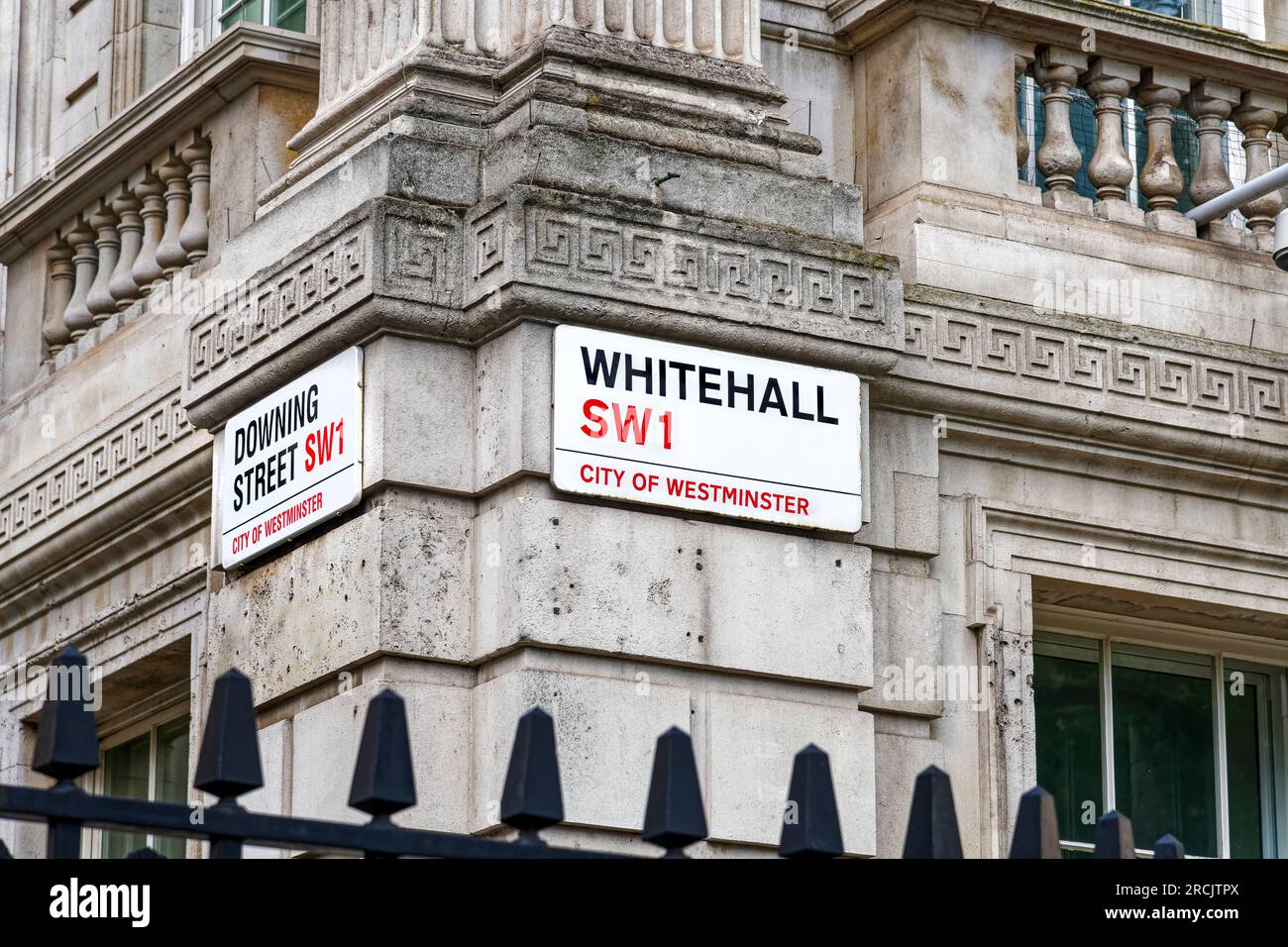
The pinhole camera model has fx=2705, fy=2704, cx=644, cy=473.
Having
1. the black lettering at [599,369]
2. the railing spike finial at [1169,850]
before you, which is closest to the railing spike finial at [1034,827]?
the railing spike finial at [1169,850]

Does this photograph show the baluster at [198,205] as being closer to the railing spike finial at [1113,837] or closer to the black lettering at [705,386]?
the black lettering at [705,386]

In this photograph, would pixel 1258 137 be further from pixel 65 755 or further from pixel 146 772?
pixel 65 755

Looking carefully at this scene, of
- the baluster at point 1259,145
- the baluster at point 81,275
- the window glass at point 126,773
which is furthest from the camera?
the baluster at point 81,275

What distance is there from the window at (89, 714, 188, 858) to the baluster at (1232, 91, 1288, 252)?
537cm

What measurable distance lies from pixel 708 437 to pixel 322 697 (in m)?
1.69

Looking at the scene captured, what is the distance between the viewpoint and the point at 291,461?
10219mm

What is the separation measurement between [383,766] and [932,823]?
101 cm

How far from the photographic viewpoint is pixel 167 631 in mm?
11820

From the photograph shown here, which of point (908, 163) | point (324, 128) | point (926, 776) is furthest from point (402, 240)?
point (926, 776)

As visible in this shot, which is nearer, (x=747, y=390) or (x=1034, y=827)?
(x=1034, y=827)

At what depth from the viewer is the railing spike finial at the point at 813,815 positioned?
4.76m

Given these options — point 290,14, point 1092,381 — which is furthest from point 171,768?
point 1092,381

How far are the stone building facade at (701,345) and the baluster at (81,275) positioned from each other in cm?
4

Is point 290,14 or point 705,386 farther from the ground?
point 290,14
